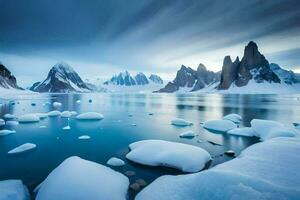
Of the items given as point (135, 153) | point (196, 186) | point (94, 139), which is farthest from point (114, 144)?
point (196, 186)

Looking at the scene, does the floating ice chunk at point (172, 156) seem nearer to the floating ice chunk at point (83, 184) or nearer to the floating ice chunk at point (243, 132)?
the floating ice chunk at point (83, 184)

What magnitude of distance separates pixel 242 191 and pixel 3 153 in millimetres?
14347

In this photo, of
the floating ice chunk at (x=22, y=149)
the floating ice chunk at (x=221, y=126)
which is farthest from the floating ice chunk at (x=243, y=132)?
the floating ice chunk at (x=22, y=149)

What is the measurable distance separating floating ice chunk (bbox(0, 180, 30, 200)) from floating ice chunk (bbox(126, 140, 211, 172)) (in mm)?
5549

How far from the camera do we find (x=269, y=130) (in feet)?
58.9

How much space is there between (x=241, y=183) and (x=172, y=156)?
4.98 meters

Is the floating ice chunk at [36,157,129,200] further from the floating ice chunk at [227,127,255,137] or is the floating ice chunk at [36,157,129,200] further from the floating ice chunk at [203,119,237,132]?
the floating ice chunk at [203,119,237,132]

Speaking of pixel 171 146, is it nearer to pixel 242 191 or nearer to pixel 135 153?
pixel 135 153

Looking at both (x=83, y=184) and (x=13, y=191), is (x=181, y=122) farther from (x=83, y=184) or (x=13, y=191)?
(x=13, y=191)

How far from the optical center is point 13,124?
23703mm

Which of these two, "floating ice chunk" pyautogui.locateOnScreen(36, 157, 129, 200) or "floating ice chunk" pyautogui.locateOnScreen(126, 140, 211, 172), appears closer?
"floating ice chunk" pyautogui.locateOnScreen(36, 157, 129, 200)

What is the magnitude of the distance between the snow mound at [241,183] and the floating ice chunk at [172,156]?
1.66 meters

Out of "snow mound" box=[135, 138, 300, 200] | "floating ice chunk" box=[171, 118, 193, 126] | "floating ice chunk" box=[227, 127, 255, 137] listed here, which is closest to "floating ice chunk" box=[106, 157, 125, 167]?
"snow mound" box=[135, 138, 300, 200]

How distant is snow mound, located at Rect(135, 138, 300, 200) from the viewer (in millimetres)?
6273
